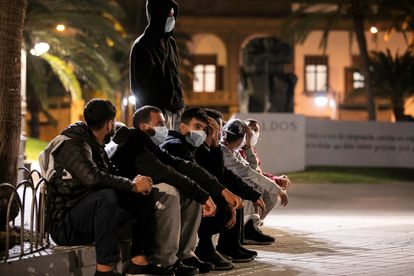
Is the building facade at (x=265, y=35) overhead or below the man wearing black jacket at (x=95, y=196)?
overhead

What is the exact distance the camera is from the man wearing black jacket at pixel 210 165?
7.97 meters

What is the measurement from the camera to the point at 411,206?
16.6 meters

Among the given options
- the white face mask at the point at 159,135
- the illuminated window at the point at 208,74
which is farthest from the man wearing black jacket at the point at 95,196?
the illuminated window at the point at 208,74

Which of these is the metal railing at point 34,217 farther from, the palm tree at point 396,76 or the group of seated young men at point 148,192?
the palm tree at point 396,76

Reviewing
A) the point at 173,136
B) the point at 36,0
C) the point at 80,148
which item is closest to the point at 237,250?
the point at 173,136

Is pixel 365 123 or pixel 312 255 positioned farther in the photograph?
pixel 365 123

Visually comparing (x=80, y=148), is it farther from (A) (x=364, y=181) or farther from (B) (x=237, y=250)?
(A) (x=364, y=181)

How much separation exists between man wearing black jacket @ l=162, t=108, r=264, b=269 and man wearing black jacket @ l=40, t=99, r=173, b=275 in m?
0.83

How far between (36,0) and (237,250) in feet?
47.9

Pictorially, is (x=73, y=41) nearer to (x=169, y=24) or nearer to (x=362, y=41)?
(x=362, y=41)

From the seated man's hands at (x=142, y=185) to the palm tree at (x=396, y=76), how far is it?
3019 cm

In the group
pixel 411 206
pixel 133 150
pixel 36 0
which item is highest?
pixel 36 0

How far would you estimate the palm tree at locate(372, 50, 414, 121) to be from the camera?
36531 mm

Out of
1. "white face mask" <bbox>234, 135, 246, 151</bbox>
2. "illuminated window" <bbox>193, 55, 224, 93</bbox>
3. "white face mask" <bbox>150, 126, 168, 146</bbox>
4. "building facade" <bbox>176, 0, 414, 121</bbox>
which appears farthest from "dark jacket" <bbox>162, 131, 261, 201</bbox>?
"illuminated window" <bbox>193, 55, 224, 93</bbox>
